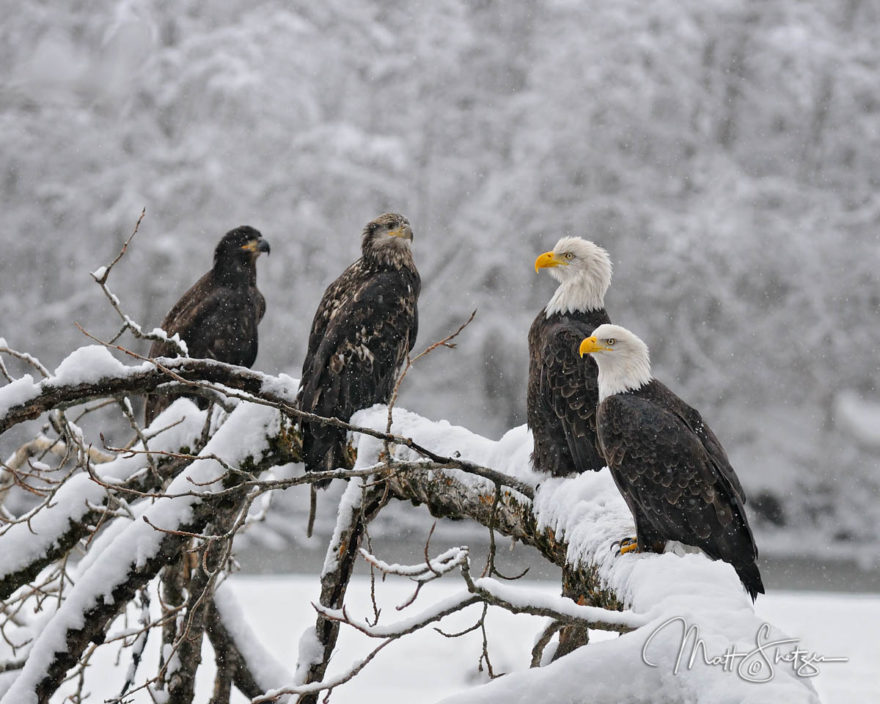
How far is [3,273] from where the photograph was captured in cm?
1475

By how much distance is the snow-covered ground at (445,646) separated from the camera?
6.74m

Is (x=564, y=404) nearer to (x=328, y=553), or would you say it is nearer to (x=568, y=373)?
(x=568, y=373)

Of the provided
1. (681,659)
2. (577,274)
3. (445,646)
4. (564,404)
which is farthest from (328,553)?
(445,646)

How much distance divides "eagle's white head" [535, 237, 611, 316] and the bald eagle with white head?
85 cm

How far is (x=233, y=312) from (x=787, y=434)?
11537 mm

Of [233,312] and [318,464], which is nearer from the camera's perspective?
[318,464]

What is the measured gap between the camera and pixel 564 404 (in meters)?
3.38

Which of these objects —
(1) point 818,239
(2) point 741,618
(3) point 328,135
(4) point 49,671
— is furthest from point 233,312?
(1) point 818,239

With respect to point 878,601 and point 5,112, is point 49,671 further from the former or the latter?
point 5,112

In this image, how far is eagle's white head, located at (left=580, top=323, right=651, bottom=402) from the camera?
2990mm

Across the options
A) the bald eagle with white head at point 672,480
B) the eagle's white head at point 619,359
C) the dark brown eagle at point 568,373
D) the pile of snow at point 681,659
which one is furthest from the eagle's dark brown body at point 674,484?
the pile of snow at point 681,659
